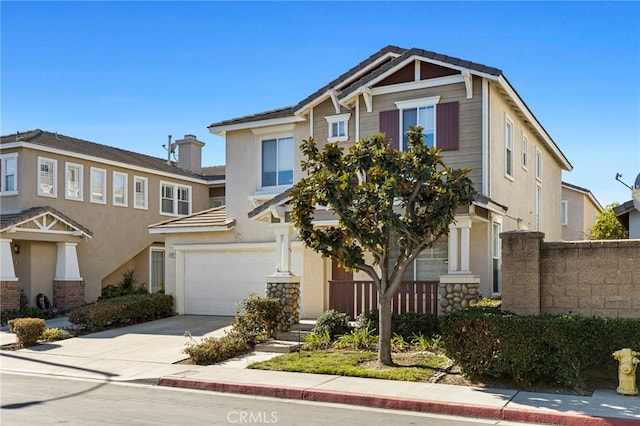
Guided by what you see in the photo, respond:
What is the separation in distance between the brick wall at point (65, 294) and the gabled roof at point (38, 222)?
1946 mm

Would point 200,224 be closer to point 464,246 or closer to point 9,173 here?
point 9,173

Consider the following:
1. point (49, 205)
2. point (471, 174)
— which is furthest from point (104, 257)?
point (471, 174)

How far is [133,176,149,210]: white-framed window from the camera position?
27969 mm

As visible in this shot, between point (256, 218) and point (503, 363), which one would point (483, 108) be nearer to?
point (256, 218)

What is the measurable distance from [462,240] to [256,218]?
5838 millimetres

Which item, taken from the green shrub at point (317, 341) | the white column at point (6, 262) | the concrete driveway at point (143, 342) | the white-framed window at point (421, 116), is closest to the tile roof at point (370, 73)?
the white-framed window at point (421, 116)

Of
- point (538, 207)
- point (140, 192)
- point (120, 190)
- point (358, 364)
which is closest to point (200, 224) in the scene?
point (120, 190)

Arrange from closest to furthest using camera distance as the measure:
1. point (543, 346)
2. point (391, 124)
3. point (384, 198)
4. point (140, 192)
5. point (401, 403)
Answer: point (401, 403)
point (543, 346)
point (384, 198)
point (391, 124)
point (140, 192)

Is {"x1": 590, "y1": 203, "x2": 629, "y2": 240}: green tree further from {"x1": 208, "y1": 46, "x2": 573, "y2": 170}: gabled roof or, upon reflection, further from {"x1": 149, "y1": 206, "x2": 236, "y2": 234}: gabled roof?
{"x1": 149, "y1": 206, "x2": 236, "y2": 234}: gabled roof

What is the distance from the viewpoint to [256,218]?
57.5 feet

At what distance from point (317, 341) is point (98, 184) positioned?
1573cm

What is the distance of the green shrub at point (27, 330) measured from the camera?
16.2m

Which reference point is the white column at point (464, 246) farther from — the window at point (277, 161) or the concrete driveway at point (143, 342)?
the window at point (277, 161)
